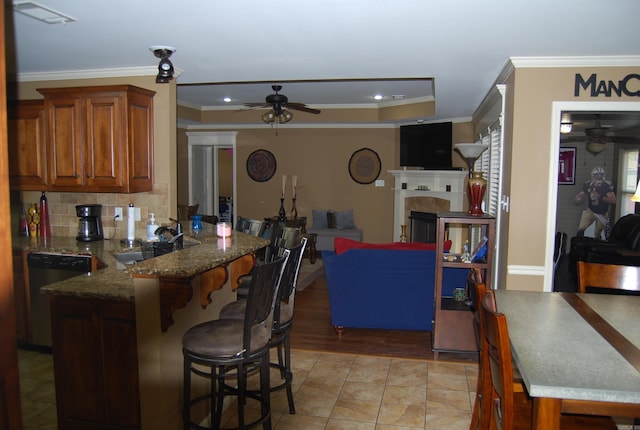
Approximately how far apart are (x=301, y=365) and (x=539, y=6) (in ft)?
9.76

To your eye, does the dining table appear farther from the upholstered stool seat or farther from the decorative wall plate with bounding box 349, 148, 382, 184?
the decorative wall plate with bounding box 349, 148, 382, 184

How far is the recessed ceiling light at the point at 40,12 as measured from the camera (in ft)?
9.06

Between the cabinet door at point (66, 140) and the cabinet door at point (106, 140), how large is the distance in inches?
3.6

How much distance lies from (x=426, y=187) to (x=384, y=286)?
13.4ft

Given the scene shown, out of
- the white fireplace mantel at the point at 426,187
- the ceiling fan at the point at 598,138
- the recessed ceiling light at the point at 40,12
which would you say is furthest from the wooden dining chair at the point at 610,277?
the white fireplace mantel at the point at 426,187

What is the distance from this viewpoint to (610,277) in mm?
2797

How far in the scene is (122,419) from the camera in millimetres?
2629

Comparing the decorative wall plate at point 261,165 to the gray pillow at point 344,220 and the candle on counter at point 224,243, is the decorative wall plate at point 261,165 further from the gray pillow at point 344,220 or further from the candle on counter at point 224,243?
the candle on counter at point 224,243

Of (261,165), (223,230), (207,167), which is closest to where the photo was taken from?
(223,230)

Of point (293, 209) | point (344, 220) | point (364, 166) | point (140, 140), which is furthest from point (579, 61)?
point (293, 209)

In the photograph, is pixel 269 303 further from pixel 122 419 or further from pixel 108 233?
pixel 108 233

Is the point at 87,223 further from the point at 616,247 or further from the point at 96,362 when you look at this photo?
the point at 616,247

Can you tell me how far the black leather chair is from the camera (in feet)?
21.3

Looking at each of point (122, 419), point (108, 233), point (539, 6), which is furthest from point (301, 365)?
point (539, 6)
